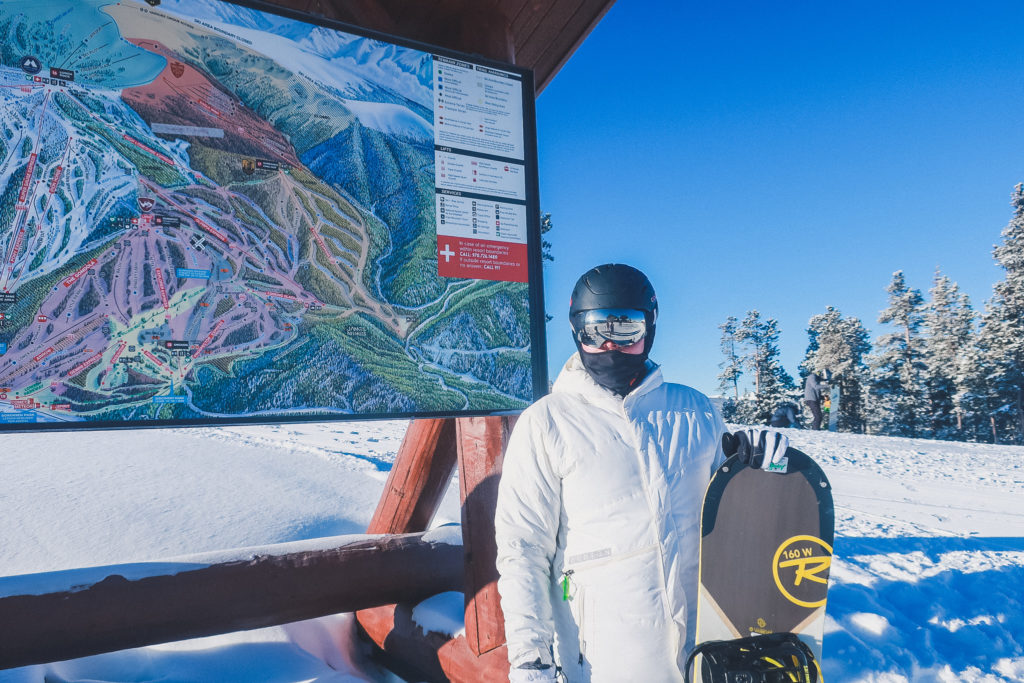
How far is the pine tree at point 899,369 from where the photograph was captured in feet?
111

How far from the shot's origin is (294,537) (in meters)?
4.34

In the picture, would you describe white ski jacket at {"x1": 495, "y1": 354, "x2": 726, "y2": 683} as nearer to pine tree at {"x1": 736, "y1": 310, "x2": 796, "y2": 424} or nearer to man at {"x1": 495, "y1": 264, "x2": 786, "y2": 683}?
man at {"x1": 495, "y1": 264, "x2": 786, "y2": 683}

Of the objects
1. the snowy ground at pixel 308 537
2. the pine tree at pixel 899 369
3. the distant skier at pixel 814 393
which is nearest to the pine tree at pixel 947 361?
the pine tree at pixel 899 369

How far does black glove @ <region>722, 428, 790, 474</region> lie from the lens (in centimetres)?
198

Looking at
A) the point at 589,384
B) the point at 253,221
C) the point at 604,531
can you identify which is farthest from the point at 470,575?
the point at 253,221

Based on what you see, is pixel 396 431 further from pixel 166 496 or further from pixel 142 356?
pixel 142 356

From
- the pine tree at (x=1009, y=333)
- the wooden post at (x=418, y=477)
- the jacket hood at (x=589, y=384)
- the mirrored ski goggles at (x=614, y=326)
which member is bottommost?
the wooden post at (x=418, y=477)

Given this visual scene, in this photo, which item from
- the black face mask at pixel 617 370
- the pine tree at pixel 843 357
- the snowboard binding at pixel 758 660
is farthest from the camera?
the pine tree at pixel 843 357

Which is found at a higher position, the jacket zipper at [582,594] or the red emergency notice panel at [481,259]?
the red emergency notice panel at [481,259]

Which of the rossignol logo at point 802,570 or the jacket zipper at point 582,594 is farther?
the rossignol logo at point 802,570

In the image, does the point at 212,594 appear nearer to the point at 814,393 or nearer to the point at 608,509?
the point at 608,509

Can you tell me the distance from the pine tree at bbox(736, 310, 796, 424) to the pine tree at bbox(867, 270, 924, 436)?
520cm

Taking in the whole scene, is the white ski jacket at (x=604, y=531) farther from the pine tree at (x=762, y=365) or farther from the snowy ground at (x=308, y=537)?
the pine tree at (x=762, y=365)

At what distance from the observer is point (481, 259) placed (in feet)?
9.59
